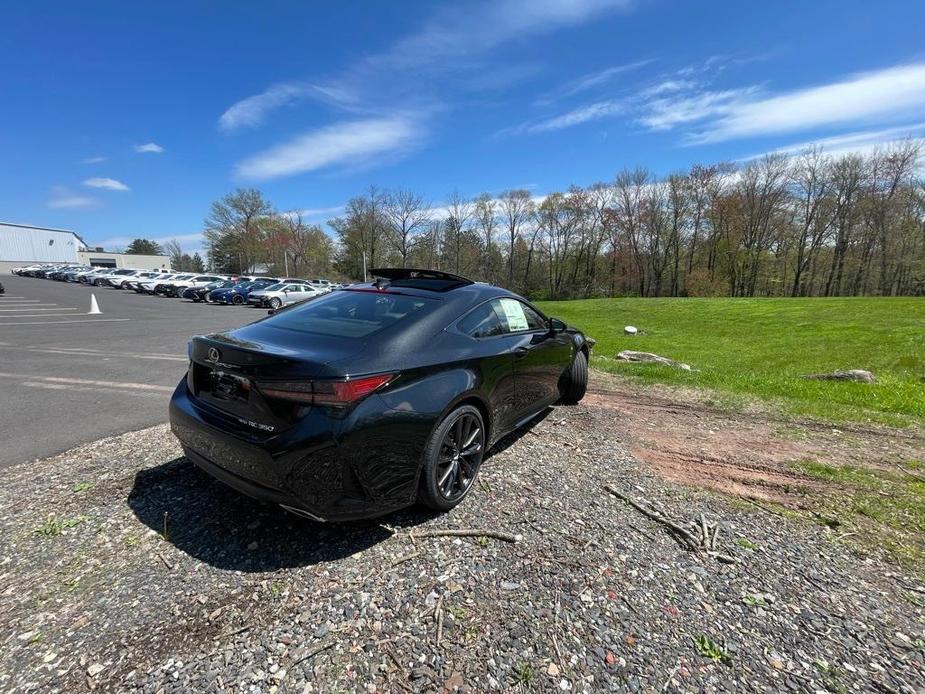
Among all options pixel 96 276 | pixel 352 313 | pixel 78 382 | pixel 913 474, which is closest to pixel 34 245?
pixel 96 276

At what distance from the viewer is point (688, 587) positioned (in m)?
2.33

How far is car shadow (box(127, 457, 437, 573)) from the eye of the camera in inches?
97.7

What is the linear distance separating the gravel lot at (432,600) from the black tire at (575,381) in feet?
7.18

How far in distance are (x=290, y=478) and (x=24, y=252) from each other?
108372 mm

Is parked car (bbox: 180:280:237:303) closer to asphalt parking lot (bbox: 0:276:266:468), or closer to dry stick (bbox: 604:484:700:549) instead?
asphalt parking lot (bbox: 0:276:266:468)

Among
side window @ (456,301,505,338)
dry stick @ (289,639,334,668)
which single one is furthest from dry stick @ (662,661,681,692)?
side window @ (456,301,505,338)

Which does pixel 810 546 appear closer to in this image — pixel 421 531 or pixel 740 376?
pixel 421 531

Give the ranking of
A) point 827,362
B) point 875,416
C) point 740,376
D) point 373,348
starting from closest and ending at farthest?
point 373,348 → point 875,416 → point 740,376 → point 827,362

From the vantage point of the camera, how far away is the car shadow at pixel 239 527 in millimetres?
2484

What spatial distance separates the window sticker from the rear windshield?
905 mm

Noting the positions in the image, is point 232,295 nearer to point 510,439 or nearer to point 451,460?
point 510,439

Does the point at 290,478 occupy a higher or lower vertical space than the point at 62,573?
higher

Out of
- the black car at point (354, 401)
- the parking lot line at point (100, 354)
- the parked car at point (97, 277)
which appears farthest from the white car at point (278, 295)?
the parked car at point (97, 277)

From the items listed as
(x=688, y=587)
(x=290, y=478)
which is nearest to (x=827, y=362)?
(x=688, y=587)
